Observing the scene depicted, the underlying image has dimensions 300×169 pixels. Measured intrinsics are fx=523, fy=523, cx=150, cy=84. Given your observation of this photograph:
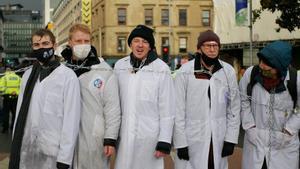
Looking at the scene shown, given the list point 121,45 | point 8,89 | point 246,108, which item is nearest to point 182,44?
point 121,45

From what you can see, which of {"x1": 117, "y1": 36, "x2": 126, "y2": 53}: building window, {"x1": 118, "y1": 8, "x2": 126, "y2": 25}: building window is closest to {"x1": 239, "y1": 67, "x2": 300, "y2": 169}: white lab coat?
{"x1": 117, "y1": 36, "x2": 126, "y2": 53}: building window

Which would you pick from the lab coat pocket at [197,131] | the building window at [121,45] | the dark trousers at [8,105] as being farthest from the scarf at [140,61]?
the building window at [121,45]

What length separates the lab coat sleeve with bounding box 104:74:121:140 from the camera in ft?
16.4

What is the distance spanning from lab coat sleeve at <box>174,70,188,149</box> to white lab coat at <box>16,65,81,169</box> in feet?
3.25

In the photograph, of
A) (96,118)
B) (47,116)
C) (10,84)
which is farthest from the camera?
(10,84)

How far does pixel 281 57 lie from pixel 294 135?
2.59 feet

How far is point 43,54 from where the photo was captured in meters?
4.90

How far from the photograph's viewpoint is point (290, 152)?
5168 mm

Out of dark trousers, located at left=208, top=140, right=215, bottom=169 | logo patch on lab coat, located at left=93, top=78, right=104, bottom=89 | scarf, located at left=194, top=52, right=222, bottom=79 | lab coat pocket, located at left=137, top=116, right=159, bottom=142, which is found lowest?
dark trousers, located at left=208, top=140, right=215, bottom=169

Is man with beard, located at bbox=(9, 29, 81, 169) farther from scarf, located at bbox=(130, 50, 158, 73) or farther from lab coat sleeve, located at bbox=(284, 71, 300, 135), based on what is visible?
lab coat sleeve, located at bbox=(284, 71, 300, 135)

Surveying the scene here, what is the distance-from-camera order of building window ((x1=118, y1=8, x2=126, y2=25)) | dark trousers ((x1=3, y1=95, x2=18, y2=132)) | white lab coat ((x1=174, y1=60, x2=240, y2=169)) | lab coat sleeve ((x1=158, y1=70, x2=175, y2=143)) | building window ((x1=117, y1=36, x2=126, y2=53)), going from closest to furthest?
lab coat sleeve ((x1=158, y1=70, x2=175, y2=143)) → white lab coat ((x1=174, y1=60, x2=240, y2=169)) → dark trousers ((x1=3, y1=95, x2=18, y2=132)) → building window ((x1=117, y1=36, x2=126, y2=53)) → building window ((x1=118, y1=8, x2=126, y2=25))

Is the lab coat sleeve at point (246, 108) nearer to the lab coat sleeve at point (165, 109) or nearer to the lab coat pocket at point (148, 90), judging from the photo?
the lab coat sleeve at point (165, 109)

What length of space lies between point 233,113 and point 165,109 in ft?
2.39

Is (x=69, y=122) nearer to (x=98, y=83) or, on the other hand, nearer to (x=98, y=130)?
(x=98, y=130)
